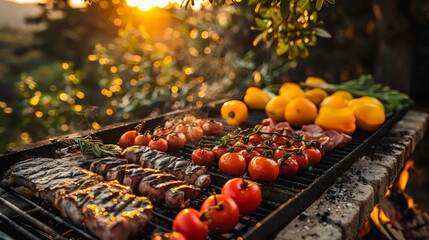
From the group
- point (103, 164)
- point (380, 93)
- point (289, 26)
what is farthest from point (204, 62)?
point (103, 164)

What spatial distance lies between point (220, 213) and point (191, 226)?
0.22m

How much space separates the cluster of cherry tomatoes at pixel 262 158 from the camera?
9.96 ft

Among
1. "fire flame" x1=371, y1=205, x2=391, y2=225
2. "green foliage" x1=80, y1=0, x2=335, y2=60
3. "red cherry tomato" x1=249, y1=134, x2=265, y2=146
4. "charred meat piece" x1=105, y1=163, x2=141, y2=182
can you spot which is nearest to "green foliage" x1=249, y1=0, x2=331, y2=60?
"green foliage" x1=80, y1=0, x2=335, y2=60

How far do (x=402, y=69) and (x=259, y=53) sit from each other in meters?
3.89

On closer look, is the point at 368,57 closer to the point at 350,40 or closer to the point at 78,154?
the point at 350,40

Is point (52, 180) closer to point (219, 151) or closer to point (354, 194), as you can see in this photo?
point (219, 151)

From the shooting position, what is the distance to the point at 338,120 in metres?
4.41

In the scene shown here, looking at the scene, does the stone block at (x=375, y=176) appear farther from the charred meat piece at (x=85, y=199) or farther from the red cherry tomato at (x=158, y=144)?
the charred meat piece at (x=85, y=199)

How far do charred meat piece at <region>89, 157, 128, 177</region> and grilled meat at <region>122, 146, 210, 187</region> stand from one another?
213mm

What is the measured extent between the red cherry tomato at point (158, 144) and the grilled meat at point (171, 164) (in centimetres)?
27

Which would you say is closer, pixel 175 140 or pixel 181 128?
pixel 175 140

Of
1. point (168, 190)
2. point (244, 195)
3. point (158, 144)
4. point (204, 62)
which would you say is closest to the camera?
point (244, 195)

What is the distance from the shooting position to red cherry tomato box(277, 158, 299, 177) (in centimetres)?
316

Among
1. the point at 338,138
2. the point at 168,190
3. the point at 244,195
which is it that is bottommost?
the point at 338,138
